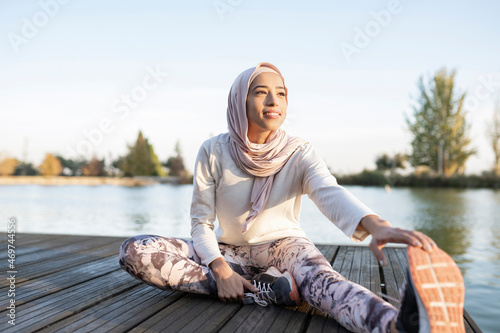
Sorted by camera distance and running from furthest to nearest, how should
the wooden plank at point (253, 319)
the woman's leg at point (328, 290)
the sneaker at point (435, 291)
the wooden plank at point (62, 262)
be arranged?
1. the wooden plank at point (62, 262)
2. the wooden plank at point (253, 319)
3. the woman's leg at point (328, 290)
4. the sneaker at point (435, 291)

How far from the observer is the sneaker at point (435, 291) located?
102cm

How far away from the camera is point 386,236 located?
112 cm

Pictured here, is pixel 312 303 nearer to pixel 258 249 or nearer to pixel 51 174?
pixel 258 249

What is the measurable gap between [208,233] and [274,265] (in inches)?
12.3

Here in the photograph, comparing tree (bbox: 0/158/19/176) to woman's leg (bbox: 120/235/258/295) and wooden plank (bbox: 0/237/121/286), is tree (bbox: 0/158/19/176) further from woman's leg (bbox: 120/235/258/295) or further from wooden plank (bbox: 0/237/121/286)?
woman's leg (bbox: 120/235/258/295)

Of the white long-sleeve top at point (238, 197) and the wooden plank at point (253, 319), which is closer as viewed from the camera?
the wooden plank at point (253, 319)

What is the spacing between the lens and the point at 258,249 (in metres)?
1.79

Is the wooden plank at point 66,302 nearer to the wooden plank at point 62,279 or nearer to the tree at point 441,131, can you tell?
the wooden plank at point 62,279

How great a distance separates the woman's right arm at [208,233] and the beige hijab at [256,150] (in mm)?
136

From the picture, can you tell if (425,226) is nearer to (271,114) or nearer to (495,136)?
(271,114)

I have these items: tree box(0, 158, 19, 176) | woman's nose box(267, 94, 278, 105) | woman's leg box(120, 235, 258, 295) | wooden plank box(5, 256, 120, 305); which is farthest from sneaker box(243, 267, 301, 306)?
tree box(0, 158, 19, 176)

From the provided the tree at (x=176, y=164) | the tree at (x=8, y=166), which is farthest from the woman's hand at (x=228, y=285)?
the tree at (x=8, y=166)

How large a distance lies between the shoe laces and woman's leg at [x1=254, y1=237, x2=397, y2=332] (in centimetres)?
11

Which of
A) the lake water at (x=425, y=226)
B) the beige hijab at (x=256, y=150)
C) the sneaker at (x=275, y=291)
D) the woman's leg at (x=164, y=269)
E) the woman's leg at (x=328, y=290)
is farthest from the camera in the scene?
the lake water at (x=425, y=226)
